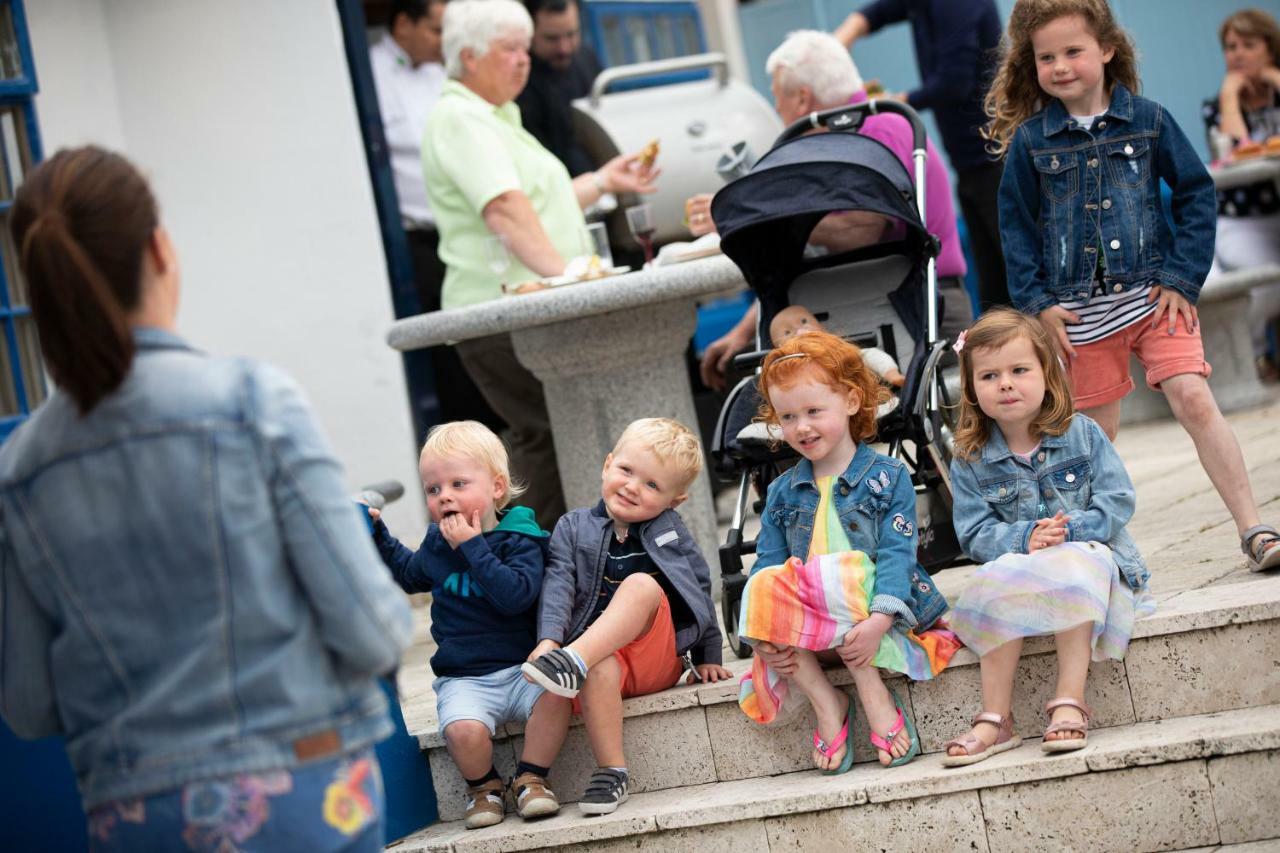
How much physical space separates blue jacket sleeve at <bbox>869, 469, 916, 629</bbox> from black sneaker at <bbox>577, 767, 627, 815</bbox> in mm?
623

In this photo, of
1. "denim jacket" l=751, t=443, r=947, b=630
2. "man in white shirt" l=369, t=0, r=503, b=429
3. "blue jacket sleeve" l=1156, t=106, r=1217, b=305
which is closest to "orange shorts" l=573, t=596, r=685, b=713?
"denim jacket" l=751, t=443, r=947, b=630

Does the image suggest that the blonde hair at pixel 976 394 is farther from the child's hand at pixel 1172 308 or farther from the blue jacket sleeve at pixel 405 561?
the blue jacket sleeve at pixel 405 561

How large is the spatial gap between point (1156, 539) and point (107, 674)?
10.1 ft

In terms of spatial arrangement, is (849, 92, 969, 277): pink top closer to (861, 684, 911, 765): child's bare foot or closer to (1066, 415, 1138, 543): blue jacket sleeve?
(1066, 415, 1138, 543): blue jacket sleeve

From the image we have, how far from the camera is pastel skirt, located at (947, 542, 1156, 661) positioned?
3.12 m

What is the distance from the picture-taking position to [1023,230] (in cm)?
379

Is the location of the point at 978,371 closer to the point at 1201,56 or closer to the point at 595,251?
the point at 595,251

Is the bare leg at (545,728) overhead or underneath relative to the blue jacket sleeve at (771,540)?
underneath

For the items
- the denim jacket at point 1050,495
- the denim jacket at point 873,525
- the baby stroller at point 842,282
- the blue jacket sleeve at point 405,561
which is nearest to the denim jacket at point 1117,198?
the baby stroller at point 842,282

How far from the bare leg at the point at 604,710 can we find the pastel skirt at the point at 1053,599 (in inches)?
28.5

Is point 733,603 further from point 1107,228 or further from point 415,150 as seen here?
point 415,150

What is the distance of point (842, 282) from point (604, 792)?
156cm

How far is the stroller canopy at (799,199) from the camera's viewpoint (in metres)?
3.93

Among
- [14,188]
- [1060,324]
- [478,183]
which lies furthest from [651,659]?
[14,188]
